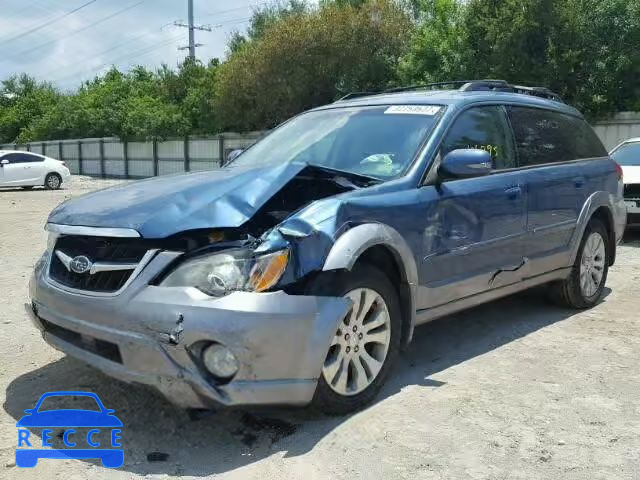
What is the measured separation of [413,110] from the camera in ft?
14.8

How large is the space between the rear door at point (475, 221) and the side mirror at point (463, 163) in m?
0.13

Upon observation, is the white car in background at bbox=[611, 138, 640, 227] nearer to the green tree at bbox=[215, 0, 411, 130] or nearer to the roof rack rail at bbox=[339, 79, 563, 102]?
the roof rack rail at bbox=[339, 79, 563, 102]

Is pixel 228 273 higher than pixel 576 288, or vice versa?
pixel 228 273

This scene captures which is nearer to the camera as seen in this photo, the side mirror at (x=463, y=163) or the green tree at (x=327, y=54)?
the side mirror at (x=463, y=163)

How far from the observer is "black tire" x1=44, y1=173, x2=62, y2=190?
22141 millimetres

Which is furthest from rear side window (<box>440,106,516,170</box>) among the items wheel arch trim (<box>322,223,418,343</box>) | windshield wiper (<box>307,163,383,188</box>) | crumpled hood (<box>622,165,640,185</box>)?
crumpled hood (<box>622,165,640,185</box>)

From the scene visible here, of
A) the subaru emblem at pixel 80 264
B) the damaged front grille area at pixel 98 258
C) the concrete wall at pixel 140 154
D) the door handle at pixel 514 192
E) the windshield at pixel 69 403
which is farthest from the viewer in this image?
the concrete wall at pixel 140 154

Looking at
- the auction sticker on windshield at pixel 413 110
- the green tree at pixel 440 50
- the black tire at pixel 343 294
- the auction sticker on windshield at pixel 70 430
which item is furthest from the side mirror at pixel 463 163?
the green tree at pixel 440 50

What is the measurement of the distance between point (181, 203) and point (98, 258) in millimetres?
499

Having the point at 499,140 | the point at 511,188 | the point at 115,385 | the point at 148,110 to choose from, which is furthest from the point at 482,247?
the point at 148,110

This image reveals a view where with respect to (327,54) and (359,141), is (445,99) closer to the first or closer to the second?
(359,141)

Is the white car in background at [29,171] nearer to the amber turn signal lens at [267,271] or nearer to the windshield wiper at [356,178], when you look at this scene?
the windshield wiper at [356,178]

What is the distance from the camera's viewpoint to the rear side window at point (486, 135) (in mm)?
4434

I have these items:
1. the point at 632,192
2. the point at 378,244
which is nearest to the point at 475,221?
the point at 378,244
